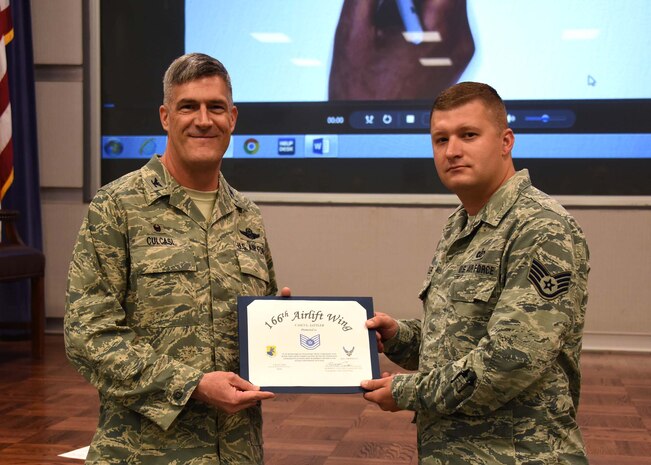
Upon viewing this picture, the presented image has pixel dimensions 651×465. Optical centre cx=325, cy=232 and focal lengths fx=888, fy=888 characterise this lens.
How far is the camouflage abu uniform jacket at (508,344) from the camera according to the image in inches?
64.7

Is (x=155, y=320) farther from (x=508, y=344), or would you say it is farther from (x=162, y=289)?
(x=508, y=344)

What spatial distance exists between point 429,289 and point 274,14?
4.11m

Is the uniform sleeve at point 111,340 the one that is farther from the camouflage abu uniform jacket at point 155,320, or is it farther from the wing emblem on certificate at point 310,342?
the wing emblem on certificate at point 310,342

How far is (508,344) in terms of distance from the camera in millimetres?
1636

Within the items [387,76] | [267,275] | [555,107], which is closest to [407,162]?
[387,76]

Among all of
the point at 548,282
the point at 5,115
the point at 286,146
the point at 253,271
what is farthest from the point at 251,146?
the point at 548,282

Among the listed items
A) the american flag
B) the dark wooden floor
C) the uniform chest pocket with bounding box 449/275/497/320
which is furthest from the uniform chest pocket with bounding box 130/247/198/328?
the american flag

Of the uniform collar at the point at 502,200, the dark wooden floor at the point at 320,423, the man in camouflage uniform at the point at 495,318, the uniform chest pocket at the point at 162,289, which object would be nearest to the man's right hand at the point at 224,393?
the uniform chest pocket at the point at 162,289

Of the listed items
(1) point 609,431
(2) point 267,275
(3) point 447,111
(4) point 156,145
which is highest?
(3) point 447,111

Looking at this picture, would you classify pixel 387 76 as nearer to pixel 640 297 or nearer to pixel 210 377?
pixel 640 297

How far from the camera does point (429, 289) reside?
1962 mm

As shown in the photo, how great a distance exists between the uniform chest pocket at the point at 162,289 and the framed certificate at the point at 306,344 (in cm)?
12

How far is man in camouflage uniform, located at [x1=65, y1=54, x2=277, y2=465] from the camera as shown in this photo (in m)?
1.83

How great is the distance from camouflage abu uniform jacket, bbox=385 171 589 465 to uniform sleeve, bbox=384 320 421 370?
0.26m
